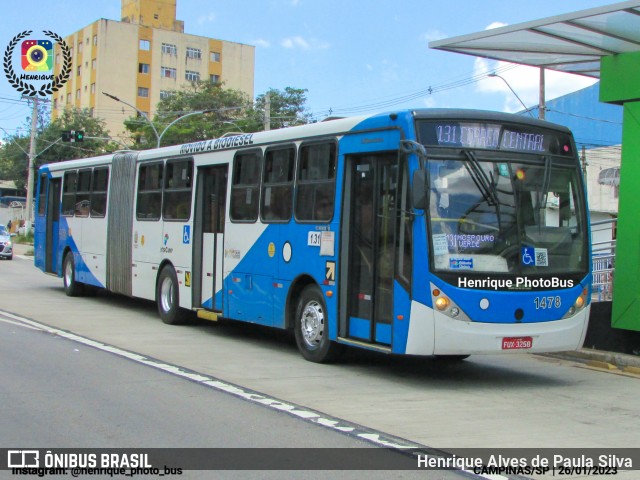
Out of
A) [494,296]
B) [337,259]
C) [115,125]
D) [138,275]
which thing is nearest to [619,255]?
[494,296]

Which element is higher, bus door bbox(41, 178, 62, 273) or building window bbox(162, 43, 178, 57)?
building window bbox(162, 43, 178, 57)

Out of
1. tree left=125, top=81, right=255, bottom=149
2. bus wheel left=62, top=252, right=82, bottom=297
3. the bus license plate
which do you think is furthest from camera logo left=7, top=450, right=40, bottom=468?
tree left=125, top=81, right=255, bottom=149

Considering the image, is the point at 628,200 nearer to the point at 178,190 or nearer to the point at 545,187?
the point at 545,187

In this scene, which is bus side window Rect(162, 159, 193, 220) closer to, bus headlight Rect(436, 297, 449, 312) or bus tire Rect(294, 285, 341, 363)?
bus tire Rect(294, 285, 341, 363)

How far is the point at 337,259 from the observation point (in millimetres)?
10602

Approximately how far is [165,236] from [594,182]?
29.2 metres

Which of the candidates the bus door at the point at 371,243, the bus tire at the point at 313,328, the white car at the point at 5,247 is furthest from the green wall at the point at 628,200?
the white car at the point at 5,247

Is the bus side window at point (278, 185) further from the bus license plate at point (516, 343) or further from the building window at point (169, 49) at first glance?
the building window at point (169, 49)

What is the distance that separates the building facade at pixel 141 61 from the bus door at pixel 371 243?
69040 mm

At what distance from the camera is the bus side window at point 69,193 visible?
20312mm

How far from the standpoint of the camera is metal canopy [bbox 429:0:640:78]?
35.7 ft

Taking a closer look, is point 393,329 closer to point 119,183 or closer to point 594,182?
point 119,183

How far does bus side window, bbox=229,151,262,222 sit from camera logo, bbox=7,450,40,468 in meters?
6.68

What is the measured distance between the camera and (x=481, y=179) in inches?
376
